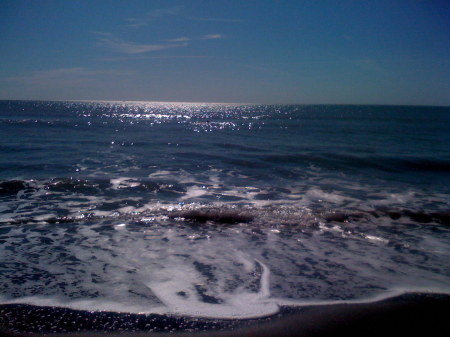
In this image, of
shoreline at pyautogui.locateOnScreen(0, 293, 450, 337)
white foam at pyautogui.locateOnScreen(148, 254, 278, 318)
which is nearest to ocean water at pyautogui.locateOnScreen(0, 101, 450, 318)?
white foam at pyautogui.locateOnScreen(148, 254, 278, 318)

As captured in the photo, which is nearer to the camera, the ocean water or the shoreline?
the shoreline

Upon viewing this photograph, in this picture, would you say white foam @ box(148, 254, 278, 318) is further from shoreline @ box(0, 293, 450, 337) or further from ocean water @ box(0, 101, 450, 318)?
shoreline @ box(0, 293, 450, 337)

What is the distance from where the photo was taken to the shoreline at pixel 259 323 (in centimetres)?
398

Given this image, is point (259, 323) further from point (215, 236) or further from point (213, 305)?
point (215, 236)

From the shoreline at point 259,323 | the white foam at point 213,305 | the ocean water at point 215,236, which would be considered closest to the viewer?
the shoreline at point 259,323

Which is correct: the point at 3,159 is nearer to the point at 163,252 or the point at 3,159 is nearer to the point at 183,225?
the point at 183,225

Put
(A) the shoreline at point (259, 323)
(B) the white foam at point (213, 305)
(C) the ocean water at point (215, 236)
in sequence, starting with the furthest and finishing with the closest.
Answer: (C) the ocean water at point (215, 236) < (B) the white foam at point (213, 305) < (A) the shoreline at point (259, 323)

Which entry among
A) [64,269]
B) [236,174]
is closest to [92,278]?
[64,269]

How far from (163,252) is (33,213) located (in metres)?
4.74

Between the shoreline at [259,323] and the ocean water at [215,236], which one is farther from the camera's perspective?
the ocean water at [215,236]

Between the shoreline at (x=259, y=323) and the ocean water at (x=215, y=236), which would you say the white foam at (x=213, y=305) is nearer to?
the ocean water at (x=215, y=236)

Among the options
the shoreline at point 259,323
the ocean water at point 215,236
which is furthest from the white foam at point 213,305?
the shoreline at point 259,323

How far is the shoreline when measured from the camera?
3.98 meters

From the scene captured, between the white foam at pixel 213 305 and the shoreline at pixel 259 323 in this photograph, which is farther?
the white foam at pixel 213 305
